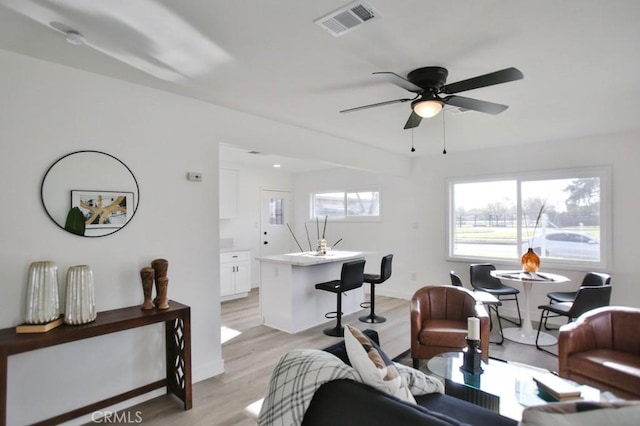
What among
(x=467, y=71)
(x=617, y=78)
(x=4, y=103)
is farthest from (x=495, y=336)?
(x=4, y=103)

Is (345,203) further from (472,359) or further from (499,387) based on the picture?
(499,387)

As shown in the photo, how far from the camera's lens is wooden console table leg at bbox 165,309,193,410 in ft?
8.27

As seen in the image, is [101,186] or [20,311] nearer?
[20,311]

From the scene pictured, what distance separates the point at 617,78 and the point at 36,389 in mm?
4620

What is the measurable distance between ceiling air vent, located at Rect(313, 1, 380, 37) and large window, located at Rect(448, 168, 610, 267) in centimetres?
411

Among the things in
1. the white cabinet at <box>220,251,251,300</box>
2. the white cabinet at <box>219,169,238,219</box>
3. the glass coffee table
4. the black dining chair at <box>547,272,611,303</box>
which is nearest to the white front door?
the white cabinet at <box>219,169,238,219</box>

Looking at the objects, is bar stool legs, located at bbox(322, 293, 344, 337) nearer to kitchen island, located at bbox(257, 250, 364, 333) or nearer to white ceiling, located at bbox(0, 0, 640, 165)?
kitchen island, located at bbox(257, 250, 364, 333)

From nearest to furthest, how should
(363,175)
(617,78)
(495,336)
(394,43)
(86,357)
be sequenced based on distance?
1. (394,43)
2. (86,357)
3. (617,78)
4. (495,336)
5. (363,175)

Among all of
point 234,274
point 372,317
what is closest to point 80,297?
point 372,317

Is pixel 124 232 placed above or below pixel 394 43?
below

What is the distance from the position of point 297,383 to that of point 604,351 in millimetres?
2659

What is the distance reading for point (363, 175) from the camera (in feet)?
21.5

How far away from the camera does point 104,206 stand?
98.2 inches

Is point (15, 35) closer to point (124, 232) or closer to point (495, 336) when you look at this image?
point (124, 232)
